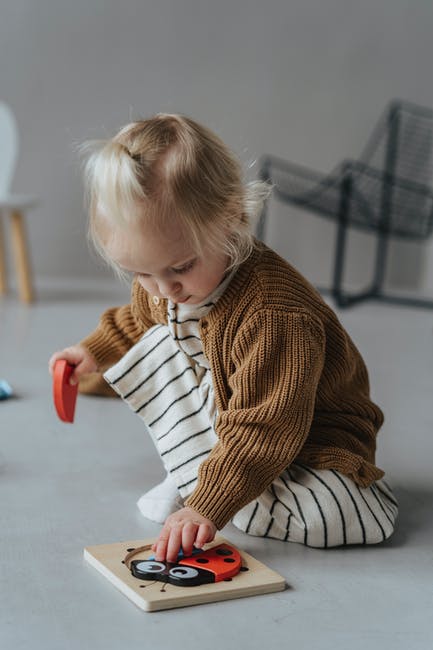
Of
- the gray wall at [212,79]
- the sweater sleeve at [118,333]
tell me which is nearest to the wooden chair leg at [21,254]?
the gray wall at [212,79]

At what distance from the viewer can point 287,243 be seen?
326 cm

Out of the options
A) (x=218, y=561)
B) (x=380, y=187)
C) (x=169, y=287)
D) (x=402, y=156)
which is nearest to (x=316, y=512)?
(x=218, y=561)

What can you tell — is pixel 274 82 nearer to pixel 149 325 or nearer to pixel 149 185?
pixel 149 325

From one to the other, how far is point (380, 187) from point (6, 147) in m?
1.25

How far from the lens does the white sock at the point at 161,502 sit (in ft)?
3.72

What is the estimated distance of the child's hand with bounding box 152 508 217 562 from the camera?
0.96 m

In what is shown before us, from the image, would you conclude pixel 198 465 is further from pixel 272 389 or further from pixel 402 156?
pixel 402 156

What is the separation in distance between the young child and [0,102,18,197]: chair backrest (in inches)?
64.7

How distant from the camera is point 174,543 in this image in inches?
37.9

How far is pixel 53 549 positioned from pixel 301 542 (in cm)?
29

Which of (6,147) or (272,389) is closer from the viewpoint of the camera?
(272,389)

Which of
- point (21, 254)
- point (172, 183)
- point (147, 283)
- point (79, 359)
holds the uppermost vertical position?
point (172, 183)

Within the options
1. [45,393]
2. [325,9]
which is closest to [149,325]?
[45,393]

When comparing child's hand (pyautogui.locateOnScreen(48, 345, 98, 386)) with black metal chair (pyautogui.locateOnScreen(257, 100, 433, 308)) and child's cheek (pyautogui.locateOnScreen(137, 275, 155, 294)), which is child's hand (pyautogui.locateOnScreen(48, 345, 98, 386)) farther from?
black metal chair (pyautogui.locateOnScreen(257, 100, 433, 308))
